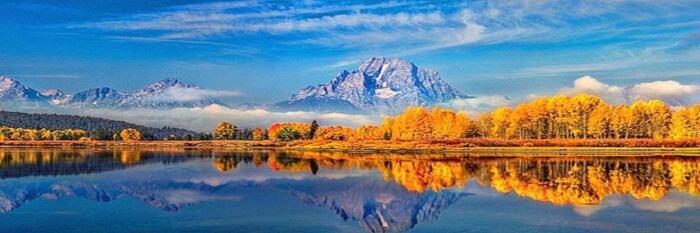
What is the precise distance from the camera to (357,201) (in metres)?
35.1

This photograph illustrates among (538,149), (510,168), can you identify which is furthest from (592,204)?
(538,149)

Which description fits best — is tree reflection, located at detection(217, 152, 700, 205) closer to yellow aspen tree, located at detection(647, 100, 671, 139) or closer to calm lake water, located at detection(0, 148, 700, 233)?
calm lake water, located at detection(0, 148, 700, 233)

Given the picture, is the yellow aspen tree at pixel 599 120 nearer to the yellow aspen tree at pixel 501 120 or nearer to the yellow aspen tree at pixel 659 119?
the yellow aspen tree at pixel 659 119

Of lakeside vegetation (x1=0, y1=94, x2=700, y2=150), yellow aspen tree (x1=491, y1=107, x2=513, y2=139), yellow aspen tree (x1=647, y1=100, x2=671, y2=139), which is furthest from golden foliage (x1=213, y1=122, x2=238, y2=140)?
yellow aspen tree (x1=647, y1=100, x2=671, y2=139)

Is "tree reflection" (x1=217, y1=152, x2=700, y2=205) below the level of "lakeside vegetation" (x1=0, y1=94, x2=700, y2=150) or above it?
below

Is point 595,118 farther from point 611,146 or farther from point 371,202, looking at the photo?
point 371,202

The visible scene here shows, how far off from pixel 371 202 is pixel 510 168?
2674cm

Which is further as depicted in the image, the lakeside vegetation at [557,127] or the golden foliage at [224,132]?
the golden foliage at [224,132]

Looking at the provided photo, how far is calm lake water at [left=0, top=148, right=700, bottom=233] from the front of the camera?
26.2m

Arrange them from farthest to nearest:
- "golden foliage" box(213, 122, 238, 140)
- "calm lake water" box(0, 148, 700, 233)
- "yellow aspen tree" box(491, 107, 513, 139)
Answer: "golden foliage" box(213, 122, 238, 140), "yellow aspen tree" box(491, 107, 513, 139), "calm lake water" box(0, 148, 700, 233)

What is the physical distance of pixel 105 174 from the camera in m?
53.1

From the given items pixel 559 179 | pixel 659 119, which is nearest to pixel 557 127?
pixel 659 119

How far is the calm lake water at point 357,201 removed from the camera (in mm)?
26172

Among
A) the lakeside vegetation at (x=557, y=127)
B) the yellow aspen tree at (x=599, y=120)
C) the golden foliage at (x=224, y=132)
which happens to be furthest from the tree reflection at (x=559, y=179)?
the golden foliage at (x=224, y=132)
